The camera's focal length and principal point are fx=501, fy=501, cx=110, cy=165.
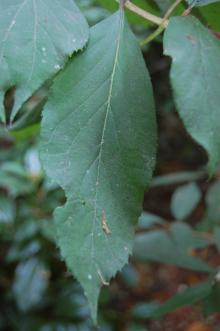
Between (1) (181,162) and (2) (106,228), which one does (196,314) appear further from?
(2) (106,228)

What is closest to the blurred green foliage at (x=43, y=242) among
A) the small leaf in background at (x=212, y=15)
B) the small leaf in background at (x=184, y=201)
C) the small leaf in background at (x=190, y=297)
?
the small leaf in background at (x=184, y=201)

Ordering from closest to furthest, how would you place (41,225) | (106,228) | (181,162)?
(106,228) < (41,225) < (181,162)

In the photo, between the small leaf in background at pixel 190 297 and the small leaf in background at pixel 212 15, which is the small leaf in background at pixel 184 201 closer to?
the small leaf in background at pixel 190 297

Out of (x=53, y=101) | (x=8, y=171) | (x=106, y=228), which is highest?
(x=53, y=101)

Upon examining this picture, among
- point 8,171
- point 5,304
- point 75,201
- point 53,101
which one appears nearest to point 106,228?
point 75,201

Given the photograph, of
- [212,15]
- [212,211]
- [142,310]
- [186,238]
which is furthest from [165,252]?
[212,15]

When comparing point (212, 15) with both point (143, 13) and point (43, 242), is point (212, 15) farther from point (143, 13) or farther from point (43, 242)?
point (43, 242)
